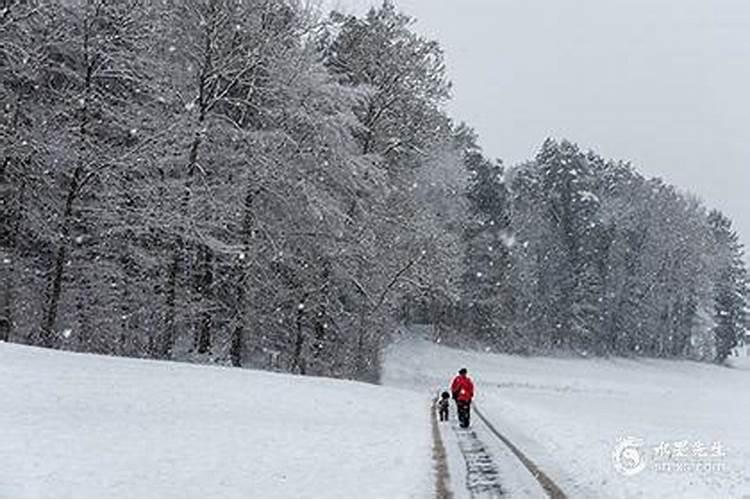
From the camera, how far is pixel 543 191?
3526 inches

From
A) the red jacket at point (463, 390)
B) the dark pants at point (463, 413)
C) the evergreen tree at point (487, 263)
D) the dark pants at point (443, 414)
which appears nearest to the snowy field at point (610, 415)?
the dark pants at point (463, 413)

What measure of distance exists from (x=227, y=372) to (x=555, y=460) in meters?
11.9

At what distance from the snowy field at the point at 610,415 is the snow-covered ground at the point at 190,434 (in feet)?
8.00

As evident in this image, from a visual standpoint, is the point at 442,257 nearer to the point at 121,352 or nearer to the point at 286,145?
the point at 286,145

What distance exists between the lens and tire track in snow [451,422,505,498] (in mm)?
13602

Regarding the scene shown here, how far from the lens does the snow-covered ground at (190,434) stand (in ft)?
44.5

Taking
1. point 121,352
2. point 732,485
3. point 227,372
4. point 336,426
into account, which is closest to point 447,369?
point 121,352

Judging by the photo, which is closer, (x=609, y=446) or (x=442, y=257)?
(x=609, y=446)
